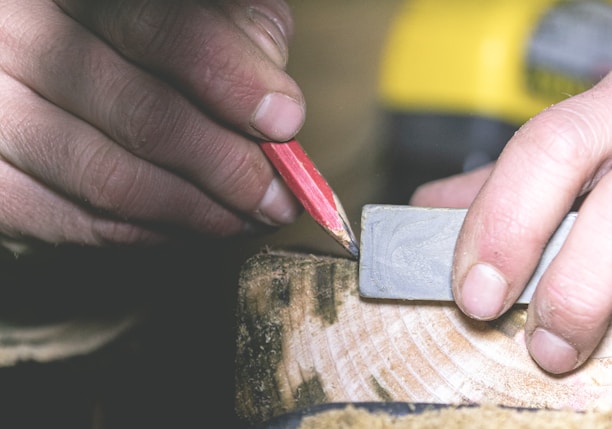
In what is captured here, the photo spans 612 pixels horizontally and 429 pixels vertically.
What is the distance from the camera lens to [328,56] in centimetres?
120

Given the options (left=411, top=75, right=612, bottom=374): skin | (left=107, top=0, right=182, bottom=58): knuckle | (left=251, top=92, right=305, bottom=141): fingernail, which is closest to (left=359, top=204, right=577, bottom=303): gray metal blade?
(left=411, top=75, right=612, bottom=374): skin

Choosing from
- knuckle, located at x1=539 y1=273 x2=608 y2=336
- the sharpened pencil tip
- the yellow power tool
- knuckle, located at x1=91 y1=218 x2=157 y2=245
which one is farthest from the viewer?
the yellow power tool

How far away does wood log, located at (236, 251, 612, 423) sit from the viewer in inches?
22.1

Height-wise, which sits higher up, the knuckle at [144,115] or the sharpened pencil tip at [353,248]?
the knuckle at [144,115]

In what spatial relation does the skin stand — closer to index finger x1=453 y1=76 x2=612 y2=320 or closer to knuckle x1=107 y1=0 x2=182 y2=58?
index finger x1=453 y1=76 x2=612 y2=320

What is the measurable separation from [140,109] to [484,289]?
1.16ft

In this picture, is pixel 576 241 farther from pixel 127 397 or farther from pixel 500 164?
pixel 127 397

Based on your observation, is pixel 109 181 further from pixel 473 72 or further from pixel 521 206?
pixel 473 72

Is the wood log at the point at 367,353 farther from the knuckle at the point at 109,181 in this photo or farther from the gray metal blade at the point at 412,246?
the knuckle at the point at 109,181

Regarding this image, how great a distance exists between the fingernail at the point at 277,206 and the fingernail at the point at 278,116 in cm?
9

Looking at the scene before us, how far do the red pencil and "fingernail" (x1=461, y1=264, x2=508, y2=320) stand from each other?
0.41 feet

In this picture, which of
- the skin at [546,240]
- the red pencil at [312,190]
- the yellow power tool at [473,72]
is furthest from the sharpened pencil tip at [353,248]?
the yellow power tool at [473,72]

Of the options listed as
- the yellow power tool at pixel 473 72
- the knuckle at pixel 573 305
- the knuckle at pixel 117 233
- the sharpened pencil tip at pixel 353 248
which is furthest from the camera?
the yellow power tool at pixel 473 72

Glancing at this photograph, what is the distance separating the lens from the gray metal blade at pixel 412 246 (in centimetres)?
56
